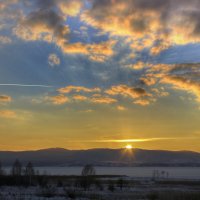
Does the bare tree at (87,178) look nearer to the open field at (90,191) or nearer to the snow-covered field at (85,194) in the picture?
the open field at (90,191)

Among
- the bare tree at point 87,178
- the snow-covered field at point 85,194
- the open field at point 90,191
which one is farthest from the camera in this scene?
the bare tree at point 87,178

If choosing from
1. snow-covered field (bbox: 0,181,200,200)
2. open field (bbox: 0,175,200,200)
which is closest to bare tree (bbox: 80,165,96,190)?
open field (bbox: 0,175,200,200)

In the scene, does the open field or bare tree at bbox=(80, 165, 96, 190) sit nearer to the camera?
the open field

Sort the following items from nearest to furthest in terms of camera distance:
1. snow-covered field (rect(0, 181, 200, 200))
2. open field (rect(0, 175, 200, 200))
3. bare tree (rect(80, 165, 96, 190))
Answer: snow-covered field (rect(0, 181, 200, 200)) → open field (rect(0, 175, 200, 200)) → bare tree (rect(80, 165, 96, 190))

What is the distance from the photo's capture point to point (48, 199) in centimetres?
4169

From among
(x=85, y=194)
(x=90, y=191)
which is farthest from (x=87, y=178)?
(x=85, y=194)

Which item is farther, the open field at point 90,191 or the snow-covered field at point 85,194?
the open field at point 90,191

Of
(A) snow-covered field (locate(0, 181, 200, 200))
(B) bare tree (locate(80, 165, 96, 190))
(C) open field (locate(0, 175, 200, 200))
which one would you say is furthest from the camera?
(B) bare tree (locate(80, 165, 96, 190))

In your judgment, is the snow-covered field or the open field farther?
the open field

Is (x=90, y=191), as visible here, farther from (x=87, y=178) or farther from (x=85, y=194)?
(x=87, y=178)

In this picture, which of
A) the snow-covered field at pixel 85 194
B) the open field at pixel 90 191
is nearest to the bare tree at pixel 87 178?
the open field at pixel 90 191

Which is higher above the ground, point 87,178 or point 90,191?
point 87,178

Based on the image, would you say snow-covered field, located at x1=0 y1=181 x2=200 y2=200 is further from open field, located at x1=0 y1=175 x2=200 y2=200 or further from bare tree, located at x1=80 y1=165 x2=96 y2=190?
bare tree, located at x1=80 y1=165 x2=96 y2=190

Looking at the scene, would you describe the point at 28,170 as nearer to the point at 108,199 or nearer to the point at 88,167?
the point at 88,167
